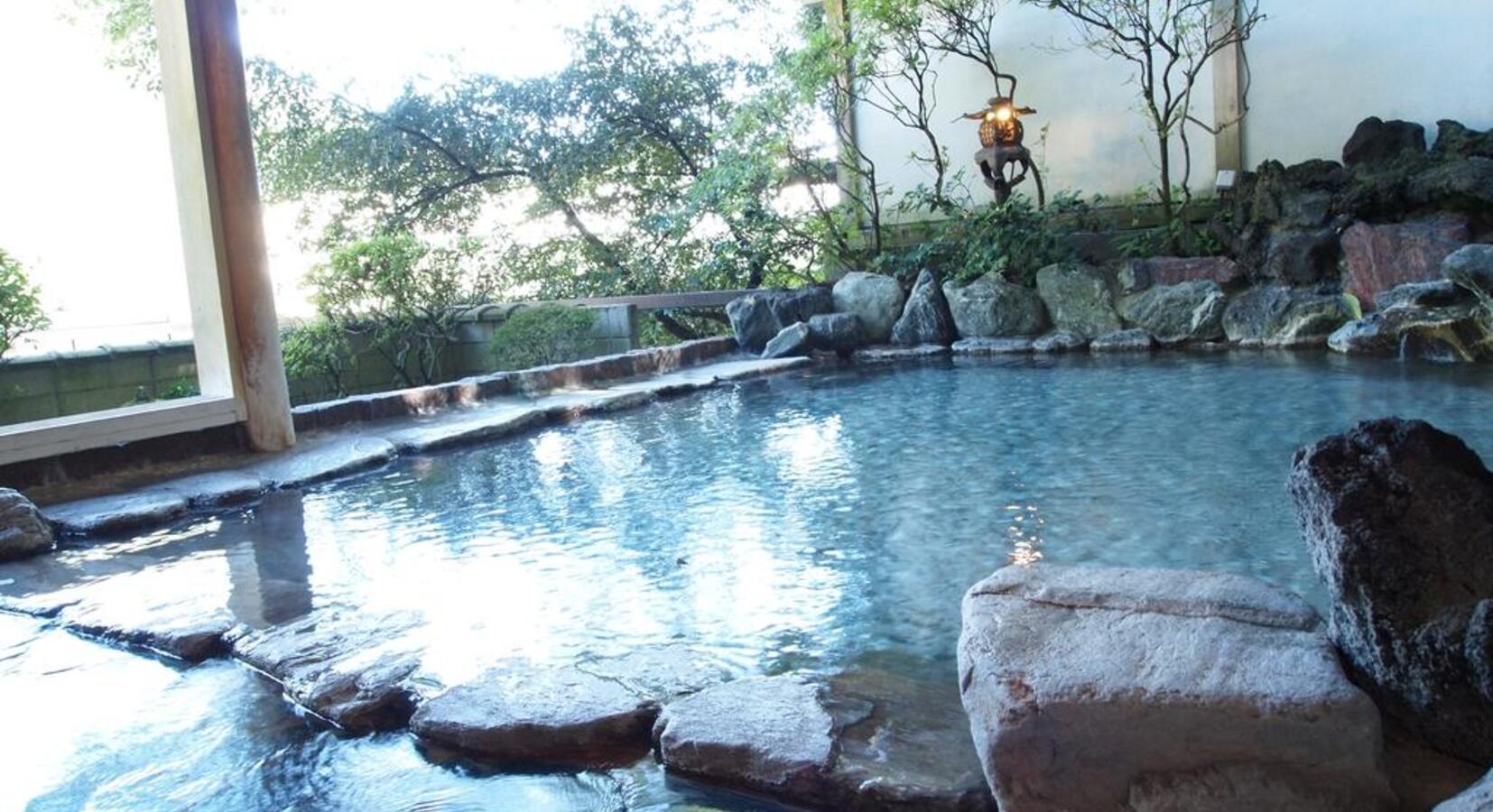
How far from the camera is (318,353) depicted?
832 centimetres

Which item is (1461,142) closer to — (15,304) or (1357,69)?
(1357,69)

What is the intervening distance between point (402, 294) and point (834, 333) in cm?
370

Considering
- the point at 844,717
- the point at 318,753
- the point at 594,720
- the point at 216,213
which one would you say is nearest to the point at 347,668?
the point at 318,753

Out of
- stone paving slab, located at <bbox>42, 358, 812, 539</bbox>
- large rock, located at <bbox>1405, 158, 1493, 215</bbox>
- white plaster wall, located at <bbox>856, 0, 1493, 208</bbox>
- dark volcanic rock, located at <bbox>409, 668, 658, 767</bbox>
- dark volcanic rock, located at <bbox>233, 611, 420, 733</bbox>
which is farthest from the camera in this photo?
white plaster wall, located at <bbox>856, 0, 1493, 208</bbox>

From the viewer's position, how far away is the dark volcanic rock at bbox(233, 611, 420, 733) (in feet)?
7.39

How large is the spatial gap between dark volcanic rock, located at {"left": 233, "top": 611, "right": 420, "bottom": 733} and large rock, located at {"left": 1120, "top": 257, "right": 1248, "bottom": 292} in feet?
25.2

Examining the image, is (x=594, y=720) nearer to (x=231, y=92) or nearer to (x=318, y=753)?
(x=318, y=753)

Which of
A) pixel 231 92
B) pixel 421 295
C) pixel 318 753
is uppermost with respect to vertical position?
pixel 231 92

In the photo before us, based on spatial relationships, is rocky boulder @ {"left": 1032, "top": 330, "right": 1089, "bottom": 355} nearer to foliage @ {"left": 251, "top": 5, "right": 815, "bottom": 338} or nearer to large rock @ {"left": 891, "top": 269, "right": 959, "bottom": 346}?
large rock @ {"left": 891, "top": 269, "right": 959, "bottom": 346}

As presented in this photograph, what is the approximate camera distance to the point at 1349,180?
8461 millimetres

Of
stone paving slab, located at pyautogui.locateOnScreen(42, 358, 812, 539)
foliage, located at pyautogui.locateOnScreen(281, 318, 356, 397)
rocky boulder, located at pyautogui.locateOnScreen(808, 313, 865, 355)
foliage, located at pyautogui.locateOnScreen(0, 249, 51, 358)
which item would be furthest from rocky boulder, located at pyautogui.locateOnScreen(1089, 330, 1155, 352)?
foliage, located at pyautogui.locateOnScreen(0, 249, 51, 358)

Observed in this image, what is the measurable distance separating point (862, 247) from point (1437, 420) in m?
7.03

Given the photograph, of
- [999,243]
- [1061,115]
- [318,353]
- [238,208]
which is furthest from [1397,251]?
[318,353]

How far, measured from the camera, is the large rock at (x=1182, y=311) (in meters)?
8.40
